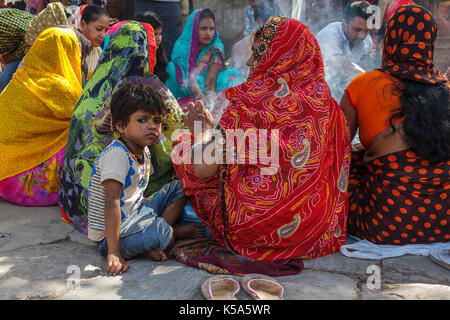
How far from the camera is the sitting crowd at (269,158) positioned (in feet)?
7.59

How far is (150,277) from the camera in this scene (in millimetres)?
2131

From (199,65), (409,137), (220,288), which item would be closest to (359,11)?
(199,65)

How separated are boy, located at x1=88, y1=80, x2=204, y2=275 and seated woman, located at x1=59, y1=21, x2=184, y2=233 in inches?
16.7

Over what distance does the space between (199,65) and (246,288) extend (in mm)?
3799

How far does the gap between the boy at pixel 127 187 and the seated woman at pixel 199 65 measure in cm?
281

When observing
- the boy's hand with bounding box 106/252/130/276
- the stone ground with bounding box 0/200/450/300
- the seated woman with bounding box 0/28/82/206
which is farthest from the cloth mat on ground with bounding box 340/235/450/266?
the seated woman with bounding box 0/28/82/206

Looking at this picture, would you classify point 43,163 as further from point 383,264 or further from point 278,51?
point 383,264

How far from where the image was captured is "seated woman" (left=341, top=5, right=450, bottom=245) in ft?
8.04

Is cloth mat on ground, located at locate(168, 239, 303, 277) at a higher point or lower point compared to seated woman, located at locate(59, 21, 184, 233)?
lower

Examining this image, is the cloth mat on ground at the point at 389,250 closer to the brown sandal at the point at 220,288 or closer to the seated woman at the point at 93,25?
the brown sandal at the point at 220,288

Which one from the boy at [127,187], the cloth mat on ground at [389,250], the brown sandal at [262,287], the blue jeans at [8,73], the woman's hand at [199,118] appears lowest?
the brown sandal at [262,287]
